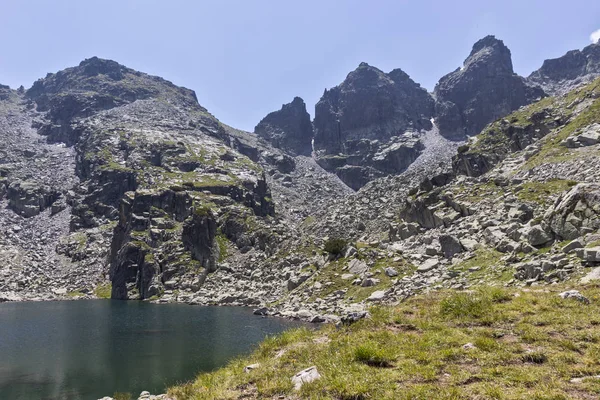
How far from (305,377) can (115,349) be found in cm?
4111

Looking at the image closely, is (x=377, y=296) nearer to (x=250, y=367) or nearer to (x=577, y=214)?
(x=577, y=214)

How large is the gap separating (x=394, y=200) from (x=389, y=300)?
3804 inches

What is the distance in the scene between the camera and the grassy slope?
1005 cm

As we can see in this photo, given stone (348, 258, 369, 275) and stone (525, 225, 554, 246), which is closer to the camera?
stone (525, 225, 554, 246)

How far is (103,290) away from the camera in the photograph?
413 feet

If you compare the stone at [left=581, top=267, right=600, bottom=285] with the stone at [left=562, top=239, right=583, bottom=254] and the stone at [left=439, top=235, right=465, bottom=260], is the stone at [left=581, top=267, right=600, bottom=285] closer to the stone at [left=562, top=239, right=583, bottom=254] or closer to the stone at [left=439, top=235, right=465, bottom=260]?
the stone at [left=562, top=239, right=583, bottom=254]

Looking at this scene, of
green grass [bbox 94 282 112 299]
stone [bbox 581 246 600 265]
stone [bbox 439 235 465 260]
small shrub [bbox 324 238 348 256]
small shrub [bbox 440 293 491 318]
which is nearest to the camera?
small shrub [bbox 440 293 491 318]

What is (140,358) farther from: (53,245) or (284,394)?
(53,245)

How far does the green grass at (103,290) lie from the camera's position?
123 m

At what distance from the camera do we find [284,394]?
1159 cm

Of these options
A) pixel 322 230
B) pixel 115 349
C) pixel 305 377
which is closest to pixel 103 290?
pixel 322 230

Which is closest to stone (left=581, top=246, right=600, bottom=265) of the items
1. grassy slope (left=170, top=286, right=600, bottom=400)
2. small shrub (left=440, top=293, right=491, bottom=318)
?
grassy slope (left=170, top=286, right=600, bottom=400)

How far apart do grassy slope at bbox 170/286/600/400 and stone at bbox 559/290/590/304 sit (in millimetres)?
347

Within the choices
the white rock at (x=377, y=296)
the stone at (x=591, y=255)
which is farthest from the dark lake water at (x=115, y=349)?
the stone at (x=591, y=255)
